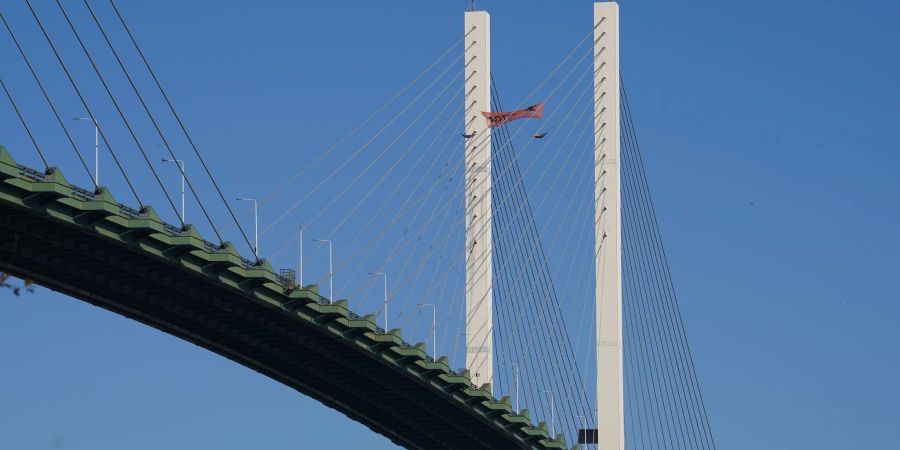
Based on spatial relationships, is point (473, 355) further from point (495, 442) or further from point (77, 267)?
point (77, 267)

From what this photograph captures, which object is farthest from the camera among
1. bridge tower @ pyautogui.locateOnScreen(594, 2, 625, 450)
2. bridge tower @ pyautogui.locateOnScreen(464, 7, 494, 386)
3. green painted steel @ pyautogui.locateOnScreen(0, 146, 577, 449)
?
bridge tower @ pyautogui.locateOnScreen(464, 7, 494, 386)

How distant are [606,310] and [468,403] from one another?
5.40m

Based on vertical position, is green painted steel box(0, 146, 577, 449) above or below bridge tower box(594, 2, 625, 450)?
below

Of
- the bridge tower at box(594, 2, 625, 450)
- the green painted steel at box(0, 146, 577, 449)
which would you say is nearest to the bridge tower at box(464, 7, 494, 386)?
the green painted steel at box(0, 146, 577, 449)

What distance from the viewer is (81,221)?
60.8 metres

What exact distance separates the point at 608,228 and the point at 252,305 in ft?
49.6

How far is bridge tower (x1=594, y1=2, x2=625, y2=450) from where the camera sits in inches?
3088

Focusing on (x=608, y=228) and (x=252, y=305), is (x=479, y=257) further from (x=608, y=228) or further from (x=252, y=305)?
(x=252, y=305)

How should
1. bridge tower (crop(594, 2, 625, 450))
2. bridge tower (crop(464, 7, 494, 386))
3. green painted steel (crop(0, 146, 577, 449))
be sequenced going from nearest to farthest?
green painted steel (crop(0, 146, 577, 449))
bridge tower (crop(594, 2, 625, 450))
bridge tower (crop(464, 7, 494, 386))

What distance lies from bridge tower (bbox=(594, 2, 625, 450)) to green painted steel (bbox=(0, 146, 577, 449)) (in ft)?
11.8

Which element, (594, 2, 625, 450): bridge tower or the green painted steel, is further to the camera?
(594, 2, 625, 450): bridge tower

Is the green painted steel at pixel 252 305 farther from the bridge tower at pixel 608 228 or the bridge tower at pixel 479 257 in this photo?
the bridge tower at pixel 608 228

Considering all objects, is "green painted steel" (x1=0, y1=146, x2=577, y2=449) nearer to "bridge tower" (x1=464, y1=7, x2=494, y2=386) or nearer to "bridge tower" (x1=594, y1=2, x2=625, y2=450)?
"bridge tower" (x1=464, y1=7, x2=494, y2=386)

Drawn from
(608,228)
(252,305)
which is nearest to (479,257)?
(608,228)
